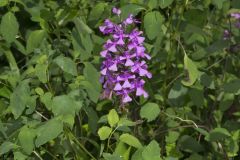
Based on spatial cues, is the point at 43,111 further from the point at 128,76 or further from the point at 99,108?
the point at 128,76

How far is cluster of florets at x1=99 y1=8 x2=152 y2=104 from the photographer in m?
2.04

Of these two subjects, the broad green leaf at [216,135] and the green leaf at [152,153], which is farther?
the broad green leaf at [216,135]

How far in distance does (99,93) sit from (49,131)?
44 cm

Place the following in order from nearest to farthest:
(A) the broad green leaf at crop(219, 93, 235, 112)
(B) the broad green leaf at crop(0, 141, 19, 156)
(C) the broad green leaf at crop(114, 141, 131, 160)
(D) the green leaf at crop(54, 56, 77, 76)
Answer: (B) the broad green leaf at crop(0, 141, 19, 156)
(D) the green leaf at crop(54, 56, 77, 76)
(C) the broad green leaf at crop(114, 141, 131, 160)
(A) the broad green leaf at crop(219, 93, 235, 112)

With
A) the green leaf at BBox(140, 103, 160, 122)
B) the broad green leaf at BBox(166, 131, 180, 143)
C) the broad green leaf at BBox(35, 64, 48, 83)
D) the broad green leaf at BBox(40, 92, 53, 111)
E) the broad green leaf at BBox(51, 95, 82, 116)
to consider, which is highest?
the broad green leaf at BBox(35, 64, 48, 83)

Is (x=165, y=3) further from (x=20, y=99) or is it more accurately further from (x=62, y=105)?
(x=20, y=99)

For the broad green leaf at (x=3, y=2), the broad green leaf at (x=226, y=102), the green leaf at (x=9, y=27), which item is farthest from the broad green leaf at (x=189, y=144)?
the broad green leaf at (x=3, y=2)

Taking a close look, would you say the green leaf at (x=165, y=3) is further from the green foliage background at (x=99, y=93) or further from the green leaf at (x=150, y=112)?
the green leaf at (x=150, y=112)

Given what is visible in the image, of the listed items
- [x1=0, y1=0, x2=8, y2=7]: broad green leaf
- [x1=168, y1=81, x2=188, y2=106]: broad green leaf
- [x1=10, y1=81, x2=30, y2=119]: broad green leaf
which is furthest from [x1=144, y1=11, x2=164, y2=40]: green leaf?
[x1=0, y1=0, x2=8, y2=7]: broad green leaf

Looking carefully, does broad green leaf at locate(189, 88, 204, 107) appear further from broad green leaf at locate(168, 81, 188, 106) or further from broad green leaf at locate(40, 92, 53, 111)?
broad green leaf at locate(40, 92, 53, 111)

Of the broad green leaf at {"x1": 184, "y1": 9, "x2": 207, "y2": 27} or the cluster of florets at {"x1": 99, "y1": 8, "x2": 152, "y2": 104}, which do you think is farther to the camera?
the broad green leaf at {"x1": 184, "y1": 9, "x2": 207, "y2": 27}

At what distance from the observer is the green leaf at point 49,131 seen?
171 cm

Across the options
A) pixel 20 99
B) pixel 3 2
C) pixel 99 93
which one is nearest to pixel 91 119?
pixel 99 93

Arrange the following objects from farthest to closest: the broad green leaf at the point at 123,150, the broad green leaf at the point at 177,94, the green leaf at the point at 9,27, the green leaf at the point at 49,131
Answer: the broad green leaf at the point at 177,94, the green leaf at the point at 9,27, the broad green leaf at the point at 123,150, the green leaf at the point at 49,131
